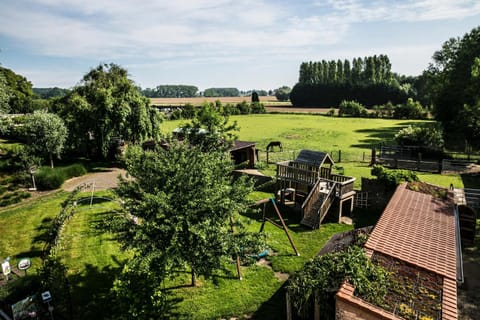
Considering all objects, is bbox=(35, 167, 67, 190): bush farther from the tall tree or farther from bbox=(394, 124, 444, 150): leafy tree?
the tall tree

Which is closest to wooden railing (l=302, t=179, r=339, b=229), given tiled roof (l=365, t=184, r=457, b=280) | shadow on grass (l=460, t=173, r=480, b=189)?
tiled roof (l=365, t=184, r=457, b=280)

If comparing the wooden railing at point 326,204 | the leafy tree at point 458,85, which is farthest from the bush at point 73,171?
the leafy tree at point 458,85

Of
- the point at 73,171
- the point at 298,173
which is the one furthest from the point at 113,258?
the point at 73,171

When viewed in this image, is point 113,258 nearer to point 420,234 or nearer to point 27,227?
point 27,227

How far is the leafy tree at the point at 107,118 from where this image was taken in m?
25.8

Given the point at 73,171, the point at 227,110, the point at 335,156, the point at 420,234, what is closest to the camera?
the point at 420,234

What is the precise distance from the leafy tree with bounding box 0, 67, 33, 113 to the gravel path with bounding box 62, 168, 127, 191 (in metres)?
35.4

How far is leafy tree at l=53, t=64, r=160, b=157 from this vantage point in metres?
25.8

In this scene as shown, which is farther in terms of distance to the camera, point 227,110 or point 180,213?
point 227,110

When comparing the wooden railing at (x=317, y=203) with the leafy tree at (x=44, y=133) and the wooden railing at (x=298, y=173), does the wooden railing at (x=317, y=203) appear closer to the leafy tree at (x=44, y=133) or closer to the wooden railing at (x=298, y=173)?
the wooden railing at (x=298, y=173)

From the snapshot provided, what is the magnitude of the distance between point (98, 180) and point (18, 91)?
55300 millimetres

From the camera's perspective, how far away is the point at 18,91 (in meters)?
62.6

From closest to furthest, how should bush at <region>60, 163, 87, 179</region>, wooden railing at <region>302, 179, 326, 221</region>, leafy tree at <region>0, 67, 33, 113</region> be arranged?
wooden railing at <region>302, 179, 326, 221</region> → bush at <region>60, 163, 87, 179</region> → leafy tree at <region>0, 67, 33, 113</region>

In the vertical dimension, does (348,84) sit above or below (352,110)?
above
